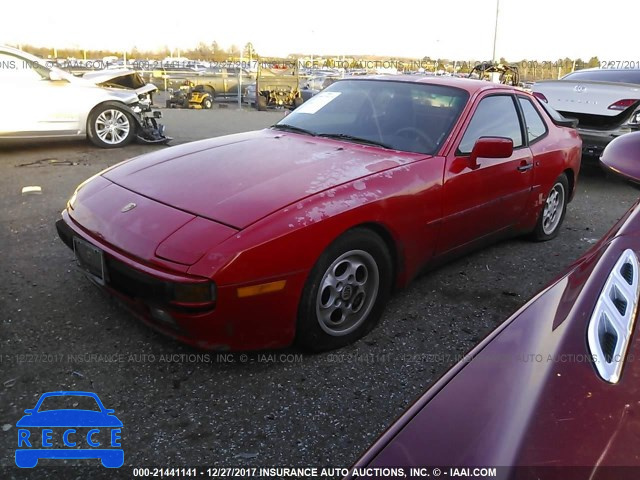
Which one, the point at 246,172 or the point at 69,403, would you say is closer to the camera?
the point at 69,403

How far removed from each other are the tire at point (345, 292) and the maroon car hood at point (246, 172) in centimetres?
34

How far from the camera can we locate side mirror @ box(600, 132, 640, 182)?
224cm

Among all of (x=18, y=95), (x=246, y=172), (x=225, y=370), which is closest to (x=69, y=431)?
(x=225, y=370)

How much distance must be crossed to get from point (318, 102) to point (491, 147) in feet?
4.78

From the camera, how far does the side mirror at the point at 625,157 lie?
2.24 m

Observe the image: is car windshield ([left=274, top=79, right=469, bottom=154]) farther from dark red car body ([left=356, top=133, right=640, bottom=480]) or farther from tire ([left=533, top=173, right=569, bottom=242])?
dark red car body ([left=356, top=133, right=640, bottom=480])

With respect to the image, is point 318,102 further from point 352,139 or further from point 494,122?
point 494,122

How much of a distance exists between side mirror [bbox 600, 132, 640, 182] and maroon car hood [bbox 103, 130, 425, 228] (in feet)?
3.51

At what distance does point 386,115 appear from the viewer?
142 inches

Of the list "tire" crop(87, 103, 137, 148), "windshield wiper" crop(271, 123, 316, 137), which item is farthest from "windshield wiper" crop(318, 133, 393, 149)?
"tire" crop(87, 103, 137, 148)

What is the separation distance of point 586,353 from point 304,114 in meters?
3.12

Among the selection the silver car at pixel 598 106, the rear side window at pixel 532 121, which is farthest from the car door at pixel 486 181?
the silver car at pixel 598 106

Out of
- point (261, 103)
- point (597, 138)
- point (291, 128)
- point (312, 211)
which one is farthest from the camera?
point (261, 103)

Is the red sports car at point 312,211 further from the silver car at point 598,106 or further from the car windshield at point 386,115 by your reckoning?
the silver car at point 598,106
